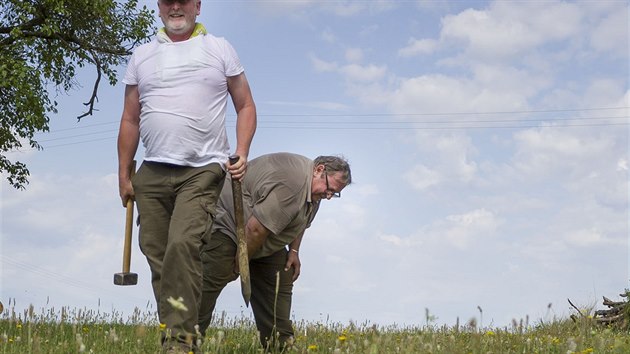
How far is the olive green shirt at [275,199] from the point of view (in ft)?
20.6

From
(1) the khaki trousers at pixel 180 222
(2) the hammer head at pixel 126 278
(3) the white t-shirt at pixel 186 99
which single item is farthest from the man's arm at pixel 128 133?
(2) the hammer head at pixel 126 278

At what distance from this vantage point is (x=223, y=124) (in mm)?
5891

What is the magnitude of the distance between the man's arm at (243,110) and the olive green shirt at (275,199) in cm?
60

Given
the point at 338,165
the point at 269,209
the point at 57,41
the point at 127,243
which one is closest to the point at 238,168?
the point at 269,209

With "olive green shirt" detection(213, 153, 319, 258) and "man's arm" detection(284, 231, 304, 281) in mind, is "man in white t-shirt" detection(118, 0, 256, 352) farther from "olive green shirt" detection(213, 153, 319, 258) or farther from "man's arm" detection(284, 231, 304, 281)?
"man's arm" detection(284, 231, 304, 281)

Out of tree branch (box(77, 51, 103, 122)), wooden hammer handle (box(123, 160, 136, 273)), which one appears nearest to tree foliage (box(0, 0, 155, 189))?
tree branch (box(77, 51, 103, 122))

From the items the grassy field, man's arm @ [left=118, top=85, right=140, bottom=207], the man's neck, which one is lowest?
the grassy field

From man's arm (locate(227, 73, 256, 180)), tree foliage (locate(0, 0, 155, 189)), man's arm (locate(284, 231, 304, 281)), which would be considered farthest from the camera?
tree foliage (locate(0, 0, 155, 189))

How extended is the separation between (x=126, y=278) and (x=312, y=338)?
2929 millimetres

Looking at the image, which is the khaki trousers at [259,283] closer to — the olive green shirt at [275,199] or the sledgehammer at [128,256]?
the olive green shirt at [275,199]

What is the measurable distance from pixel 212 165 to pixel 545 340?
Answer: 14.1ft

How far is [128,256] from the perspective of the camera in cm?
654

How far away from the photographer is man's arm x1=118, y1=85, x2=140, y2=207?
242 inches

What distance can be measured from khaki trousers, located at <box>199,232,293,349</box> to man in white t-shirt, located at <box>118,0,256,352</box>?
0.59 m
